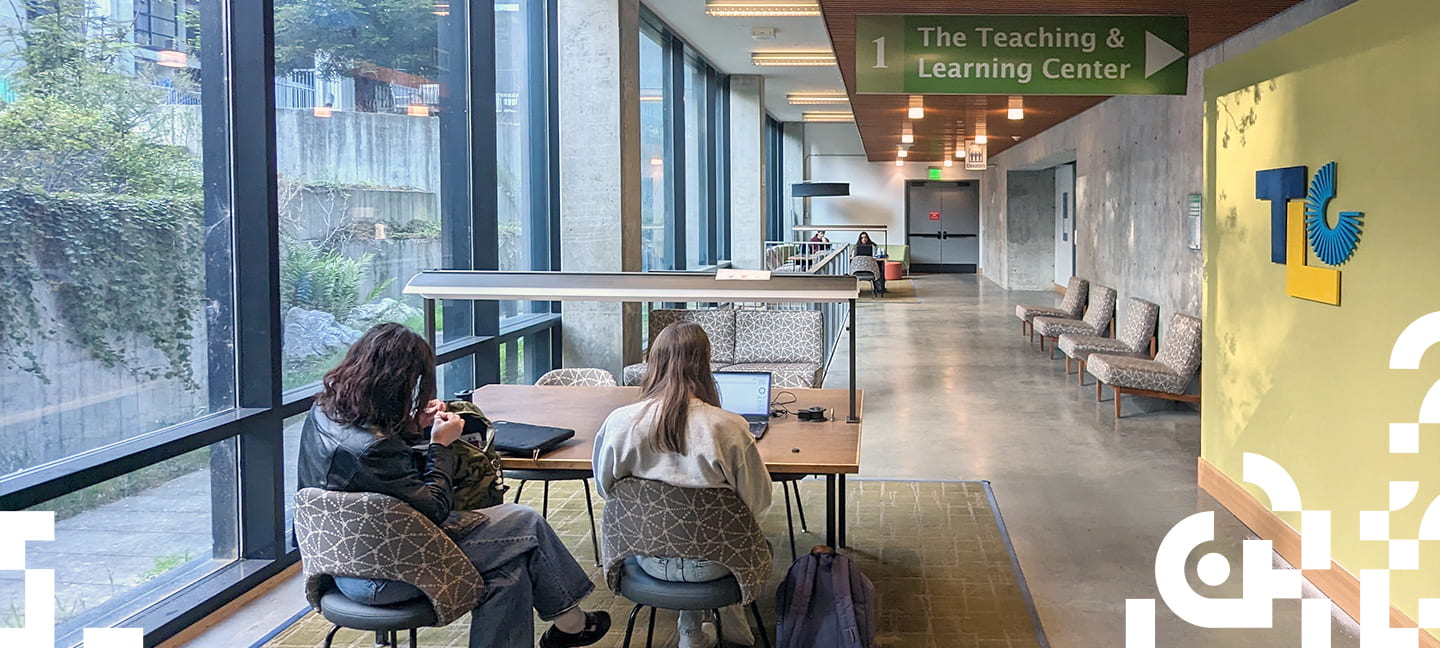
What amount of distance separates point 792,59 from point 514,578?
1085 cm

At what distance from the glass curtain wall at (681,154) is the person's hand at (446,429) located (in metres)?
6.93

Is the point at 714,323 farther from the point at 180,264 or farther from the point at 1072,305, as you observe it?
the point at 1072,305

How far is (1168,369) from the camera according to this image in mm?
7746

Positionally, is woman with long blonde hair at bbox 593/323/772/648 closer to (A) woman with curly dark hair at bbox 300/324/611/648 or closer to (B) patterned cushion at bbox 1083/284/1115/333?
(A) woman with curly dark hair at bbox 300/324/611/648

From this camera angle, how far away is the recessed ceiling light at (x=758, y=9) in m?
9.55

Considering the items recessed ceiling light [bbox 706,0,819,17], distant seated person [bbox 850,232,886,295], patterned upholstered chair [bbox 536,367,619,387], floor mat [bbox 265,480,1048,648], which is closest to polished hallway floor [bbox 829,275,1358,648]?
floor mat [bbox 265,480,1048,648]

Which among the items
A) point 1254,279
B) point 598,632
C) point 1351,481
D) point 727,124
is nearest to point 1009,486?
point 1254,279

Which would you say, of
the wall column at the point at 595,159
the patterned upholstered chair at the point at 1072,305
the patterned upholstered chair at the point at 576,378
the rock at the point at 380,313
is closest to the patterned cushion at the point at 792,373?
the patterned upholstered chair at the point at 576,378

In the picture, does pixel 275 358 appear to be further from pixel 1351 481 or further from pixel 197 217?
pixel 1351 481

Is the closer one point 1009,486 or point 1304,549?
point 1304,549

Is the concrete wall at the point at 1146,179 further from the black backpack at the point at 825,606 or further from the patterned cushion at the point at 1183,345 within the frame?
the black backpack at the point at 825,606

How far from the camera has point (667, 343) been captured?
3.06 meters

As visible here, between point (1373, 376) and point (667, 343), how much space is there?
2.53 metres

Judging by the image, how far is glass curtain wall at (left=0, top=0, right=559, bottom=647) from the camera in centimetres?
336
